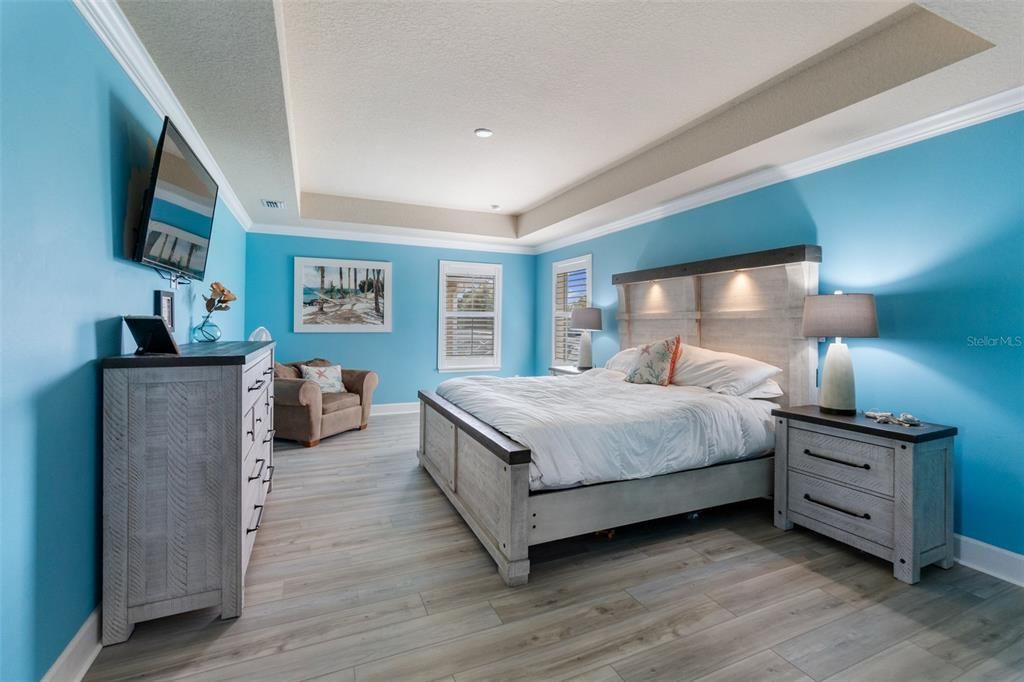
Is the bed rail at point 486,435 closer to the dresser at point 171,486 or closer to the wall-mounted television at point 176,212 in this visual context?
the dresser at point 171,486

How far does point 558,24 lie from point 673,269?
2.51 m

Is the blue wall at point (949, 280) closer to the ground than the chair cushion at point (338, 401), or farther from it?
farther from it

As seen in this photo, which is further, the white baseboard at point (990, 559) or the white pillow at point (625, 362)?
the white pillow at point (625, 362)

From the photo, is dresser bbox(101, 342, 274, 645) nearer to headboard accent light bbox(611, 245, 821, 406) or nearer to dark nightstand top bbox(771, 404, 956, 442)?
dark nightstand top bbox(771, 404, 956, 442)

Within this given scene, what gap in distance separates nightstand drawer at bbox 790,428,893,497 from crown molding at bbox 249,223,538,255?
4.71 metres

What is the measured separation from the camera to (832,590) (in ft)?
7.06

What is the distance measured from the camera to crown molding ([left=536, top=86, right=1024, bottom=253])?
2.29m

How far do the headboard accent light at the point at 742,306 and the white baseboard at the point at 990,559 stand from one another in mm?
1052

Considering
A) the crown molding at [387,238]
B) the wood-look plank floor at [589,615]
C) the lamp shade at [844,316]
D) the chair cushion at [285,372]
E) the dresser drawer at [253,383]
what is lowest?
the wood-look plank floor at [589,615]

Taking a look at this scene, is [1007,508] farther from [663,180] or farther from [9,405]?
[9,405]

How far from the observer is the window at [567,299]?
5.86 meters

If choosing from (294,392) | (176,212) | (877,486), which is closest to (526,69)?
(176,212)

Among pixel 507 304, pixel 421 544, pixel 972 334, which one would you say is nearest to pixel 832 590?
pixel 972 334

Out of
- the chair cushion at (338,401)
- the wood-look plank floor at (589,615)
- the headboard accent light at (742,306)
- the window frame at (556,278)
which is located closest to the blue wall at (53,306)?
the wood-look plank floor at (589,615)
